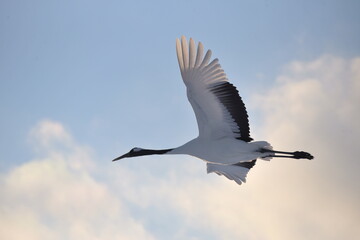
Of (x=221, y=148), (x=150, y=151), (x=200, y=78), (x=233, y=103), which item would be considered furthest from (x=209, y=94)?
(x=150, y=151)

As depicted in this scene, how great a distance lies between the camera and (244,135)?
48.5 feet

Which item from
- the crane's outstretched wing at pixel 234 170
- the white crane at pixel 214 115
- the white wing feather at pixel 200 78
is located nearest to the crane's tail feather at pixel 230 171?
the crane's outstretched wing at pixel 234 170

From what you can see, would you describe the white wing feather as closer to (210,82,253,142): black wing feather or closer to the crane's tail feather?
(210,82,253,142): black wing feather

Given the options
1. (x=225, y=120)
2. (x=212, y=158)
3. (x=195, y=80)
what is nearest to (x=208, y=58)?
(x=195, y=80)

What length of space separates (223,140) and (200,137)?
2.11ft

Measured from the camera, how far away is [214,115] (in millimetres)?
14352

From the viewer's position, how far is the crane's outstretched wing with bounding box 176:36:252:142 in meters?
13.7

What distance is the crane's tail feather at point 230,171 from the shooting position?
55.3 feet

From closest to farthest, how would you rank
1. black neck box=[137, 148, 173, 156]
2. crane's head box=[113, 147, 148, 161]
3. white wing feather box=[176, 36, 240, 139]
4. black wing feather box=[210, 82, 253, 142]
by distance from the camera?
white wing feather box=[176, 36, 240, 139] < black wing feather box=[210, 82, 253, 142] < black neck box=[137, 148, 173, 156] < crane's head box=[113, 147, 148, 161]

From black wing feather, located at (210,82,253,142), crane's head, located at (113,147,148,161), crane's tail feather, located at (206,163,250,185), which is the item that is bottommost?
crane's tail feather, located at (206,163,250,185)

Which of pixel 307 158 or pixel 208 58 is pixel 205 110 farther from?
pixel 307 158

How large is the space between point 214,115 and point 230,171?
321 cm

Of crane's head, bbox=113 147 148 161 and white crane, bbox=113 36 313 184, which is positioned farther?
crane's head, bbox=113 147 148 161

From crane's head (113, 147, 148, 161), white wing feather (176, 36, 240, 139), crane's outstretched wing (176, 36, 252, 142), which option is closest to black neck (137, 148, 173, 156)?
crane's head (113, 147, 148, 161)
